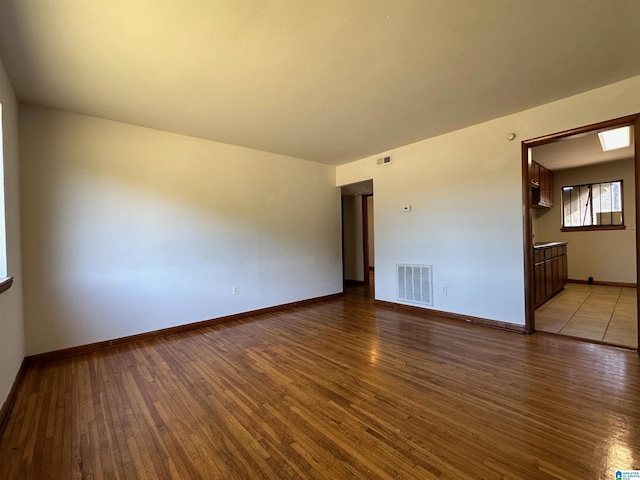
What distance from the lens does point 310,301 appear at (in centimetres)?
507

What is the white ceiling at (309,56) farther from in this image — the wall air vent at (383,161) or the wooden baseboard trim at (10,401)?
the wooden baseboard trim at (10,401)

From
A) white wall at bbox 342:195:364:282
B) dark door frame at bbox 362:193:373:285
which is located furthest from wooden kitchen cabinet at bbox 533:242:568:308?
white wall at bbox 342:195:364:282

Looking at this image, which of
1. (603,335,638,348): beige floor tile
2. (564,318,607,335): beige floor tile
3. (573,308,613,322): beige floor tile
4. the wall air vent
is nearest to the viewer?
(603,335,638,348): beige floor tile

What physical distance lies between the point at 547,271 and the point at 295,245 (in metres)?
4.11

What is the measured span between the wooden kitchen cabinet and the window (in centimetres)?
126

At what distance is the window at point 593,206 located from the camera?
5742 mm

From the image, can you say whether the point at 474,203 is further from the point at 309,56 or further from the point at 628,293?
the point at 628,293

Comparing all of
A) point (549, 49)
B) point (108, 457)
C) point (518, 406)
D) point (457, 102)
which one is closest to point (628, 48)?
point (549, 49)

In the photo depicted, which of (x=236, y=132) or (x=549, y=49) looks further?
(x=236, y=132)

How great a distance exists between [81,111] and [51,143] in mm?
444

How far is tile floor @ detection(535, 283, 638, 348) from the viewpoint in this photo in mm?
3061

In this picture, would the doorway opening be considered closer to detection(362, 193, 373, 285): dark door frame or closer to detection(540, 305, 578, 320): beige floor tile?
detection(362, 193, 373, 285): dark door frame

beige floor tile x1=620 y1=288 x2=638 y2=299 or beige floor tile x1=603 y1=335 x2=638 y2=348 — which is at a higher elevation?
beige floor tile x1=603 y1=335 x2=638 y2=348

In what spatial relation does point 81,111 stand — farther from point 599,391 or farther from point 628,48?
point 599,391
